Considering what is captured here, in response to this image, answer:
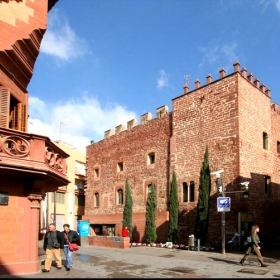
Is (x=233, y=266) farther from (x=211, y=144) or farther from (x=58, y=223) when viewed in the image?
(x=58, y=223)

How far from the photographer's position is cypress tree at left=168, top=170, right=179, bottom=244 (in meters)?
24.4

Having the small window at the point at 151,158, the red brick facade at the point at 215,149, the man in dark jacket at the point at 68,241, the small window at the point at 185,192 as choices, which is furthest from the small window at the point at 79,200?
the man in dark jacket at the point at 68,241

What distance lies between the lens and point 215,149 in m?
23.6

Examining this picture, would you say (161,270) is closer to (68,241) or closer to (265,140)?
(68,241)

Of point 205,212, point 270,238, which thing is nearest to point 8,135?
point 205,212

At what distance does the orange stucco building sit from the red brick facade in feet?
41.3

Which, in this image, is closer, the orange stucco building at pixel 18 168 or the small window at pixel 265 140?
the orange stucco building at pixel 18 168

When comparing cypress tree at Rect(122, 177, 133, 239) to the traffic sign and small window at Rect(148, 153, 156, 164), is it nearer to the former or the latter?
small window at Rect(148, 153, 156, 164)

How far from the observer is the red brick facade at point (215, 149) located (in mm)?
22562

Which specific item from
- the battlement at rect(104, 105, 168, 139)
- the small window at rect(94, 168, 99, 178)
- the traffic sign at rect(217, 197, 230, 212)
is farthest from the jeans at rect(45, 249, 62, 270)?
the small window at rect(94, 168, 99, 178)

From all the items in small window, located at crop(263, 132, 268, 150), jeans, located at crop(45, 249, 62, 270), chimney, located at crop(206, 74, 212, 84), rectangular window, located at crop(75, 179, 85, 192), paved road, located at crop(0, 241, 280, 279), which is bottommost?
paved road, located at crop(0, 241, 280, 279)

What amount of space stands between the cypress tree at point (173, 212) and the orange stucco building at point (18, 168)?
13.0 m

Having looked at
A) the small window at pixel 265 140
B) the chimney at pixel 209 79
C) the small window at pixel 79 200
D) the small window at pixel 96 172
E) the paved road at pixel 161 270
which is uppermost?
the chimney at pixel 209 79

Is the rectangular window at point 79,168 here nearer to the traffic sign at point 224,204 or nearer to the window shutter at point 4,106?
the traffic sign at point 224,204
